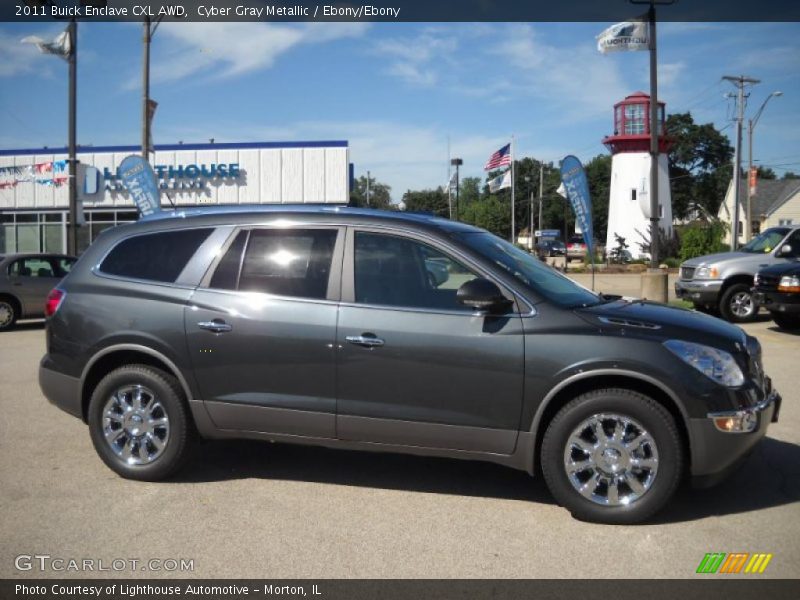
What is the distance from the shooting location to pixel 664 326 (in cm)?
446

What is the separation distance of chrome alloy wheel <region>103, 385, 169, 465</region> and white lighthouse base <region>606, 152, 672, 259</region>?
142 feet

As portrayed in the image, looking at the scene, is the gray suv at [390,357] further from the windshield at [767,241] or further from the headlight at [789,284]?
the windshield at [767,241]

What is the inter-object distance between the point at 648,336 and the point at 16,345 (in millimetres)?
11182

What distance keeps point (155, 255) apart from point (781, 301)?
33.7 ft

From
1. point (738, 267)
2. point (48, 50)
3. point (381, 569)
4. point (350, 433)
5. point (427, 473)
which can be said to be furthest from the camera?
point (48, 50)

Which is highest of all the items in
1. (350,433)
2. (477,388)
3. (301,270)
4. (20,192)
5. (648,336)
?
(20,192)

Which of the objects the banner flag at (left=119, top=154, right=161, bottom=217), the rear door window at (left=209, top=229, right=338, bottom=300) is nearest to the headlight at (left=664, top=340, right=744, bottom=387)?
the rear door window at (left=209, top=229, right=338, bottom=300)

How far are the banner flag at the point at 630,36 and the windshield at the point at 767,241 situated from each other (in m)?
5.51

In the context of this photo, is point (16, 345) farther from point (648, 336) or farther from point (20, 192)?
point (20, 192)

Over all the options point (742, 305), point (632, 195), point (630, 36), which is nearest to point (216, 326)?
point (742, 305)

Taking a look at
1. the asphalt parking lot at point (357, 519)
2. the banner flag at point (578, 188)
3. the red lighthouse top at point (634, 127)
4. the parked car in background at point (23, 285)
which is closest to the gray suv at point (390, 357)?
the asphalt parking lot at point (357, 519)

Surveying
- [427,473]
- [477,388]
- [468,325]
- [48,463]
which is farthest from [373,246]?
[48,463]

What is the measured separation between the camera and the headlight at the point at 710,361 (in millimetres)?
4285

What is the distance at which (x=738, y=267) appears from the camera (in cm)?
1435
